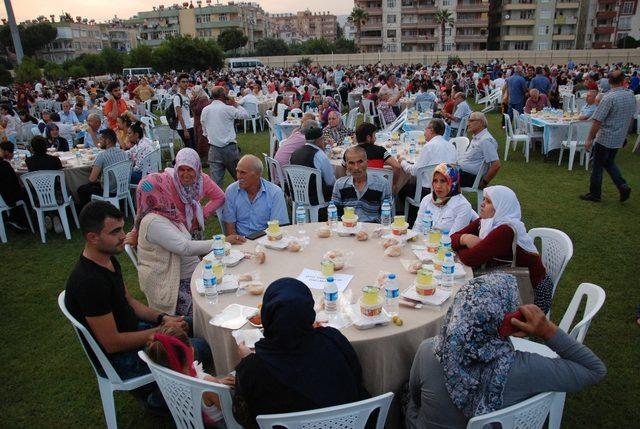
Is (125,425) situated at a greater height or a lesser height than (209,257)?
lesser

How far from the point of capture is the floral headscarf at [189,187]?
424 cm

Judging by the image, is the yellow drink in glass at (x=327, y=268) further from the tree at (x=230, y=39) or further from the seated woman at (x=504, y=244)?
the tree at (x=230, y=39)

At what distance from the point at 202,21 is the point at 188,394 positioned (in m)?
111

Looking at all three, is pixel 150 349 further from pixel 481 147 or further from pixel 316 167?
pixel 481 147

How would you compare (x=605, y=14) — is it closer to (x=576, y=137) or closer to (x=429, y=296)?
(x=576, y=137)

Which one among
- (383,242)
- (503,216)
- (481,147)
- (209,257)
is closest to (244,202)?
(209,257)

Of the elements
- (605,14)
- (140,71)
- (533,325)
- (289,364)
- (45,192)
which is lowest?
(45,192)

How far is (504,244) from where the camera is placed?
10.7ft

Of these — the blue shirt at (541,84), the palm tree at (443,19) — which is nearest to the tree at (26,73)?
the blue shirt at (541,84)

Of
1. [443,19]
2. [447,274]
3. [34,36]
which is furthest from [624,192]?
[34,36]

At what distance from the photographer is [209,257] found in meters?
3.62

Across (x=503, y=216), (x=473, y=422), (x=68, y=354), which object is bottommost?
(x=68, y=354)

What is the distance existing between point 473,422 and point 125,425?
8.78 feet

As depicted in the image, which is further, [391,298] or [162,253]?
[162,253]
